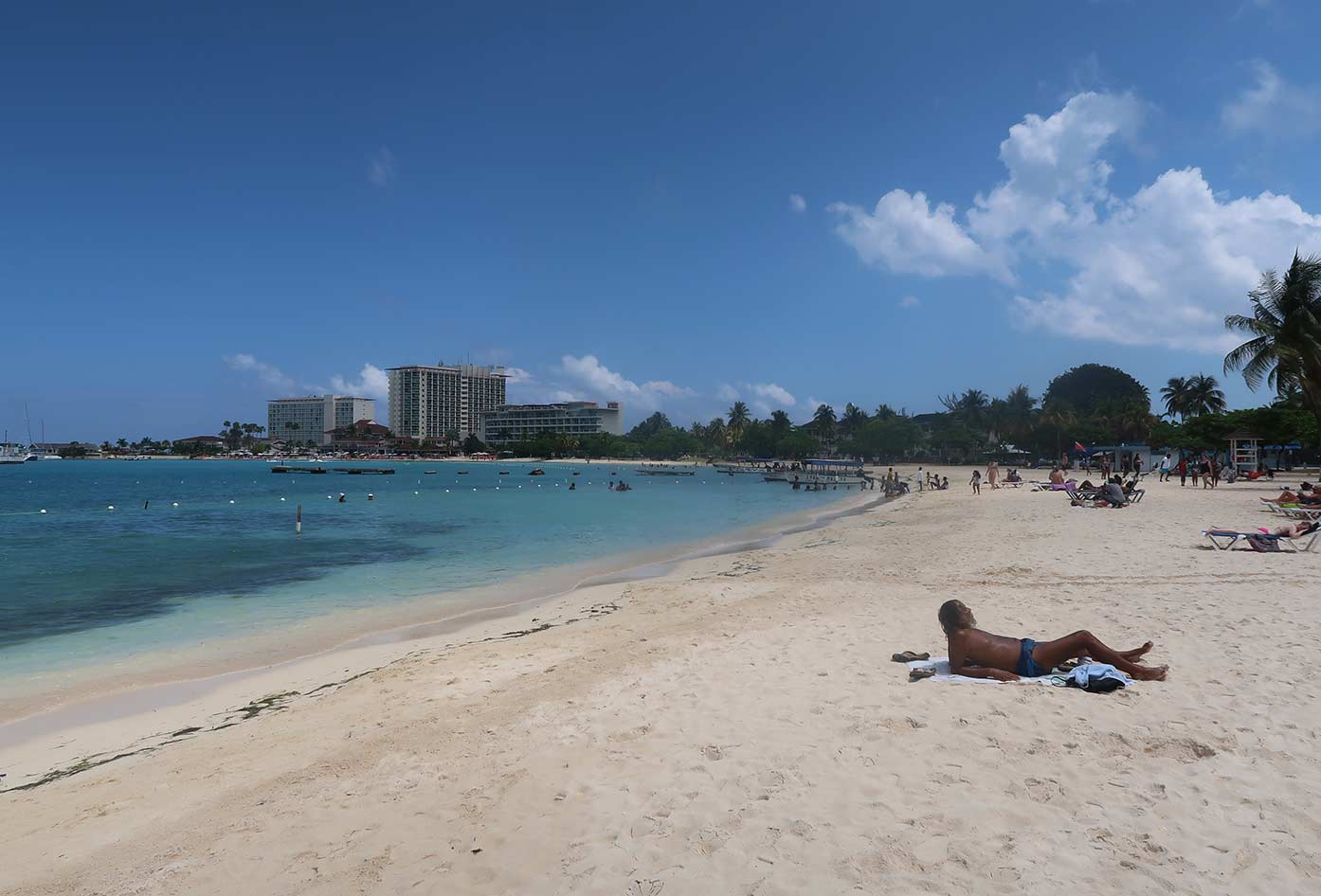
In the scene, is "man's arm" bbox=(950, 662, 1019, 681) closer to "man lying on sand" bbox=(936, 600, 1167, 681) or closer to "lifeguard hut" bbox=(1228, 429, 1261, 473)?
"man lying on sand" bbox=(936, 600, 1167, 681)

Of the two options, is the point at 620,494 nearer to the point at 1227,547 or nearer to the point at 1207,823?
the point at 1227,547

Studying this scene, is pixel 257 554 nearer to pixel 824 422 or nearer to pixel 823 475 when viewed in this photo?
pixel 823 475

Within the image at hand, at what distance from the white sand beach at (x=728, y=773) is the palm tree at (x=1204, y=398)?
3740 inches

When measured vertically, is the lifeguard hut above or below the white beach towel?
above

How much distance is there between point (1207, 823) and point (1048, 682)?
7.62 ft

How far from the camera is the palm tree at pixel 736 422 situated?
154375mm

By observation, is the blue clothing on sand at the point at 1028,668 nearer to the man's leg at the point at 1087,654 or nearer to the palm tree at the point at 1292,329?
the man's leg at the point at 1087,654

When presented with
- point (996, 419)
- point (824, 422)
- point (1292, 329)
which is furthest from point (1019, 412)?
point (1292, 329)

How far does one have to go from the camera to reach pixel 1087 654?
6.39 metres

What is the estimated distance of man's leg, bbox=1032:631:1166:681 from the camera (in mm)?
6148

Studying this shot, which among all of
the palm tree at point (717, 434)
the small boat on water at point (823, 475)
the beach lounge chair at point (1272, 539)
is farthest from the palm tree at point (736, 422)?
the beach lounge chair at point (1272, 539)

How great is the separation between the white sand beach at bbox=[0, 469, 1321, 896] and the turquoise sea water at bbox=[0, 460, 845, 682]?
5.32 m

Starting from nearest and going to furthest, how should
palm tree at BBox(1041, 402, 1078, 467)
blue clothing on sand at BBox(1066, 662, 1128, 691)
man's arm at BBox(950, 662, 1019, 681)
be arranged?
1. blue clothing on sand at BBox(1066, 662, 1128, 691)
2. man's arm at BBox(950, 662, 1019, 681)
3. palm tree at BBox(1041, 402, 1078, 467)

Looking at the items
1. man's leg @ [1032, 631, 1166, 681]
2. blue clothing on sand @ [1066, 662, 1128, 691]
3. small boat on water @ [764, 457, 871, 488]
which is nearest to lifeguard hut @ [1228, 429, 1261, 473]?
small boat on water @ [764, 457, 871, 488]
